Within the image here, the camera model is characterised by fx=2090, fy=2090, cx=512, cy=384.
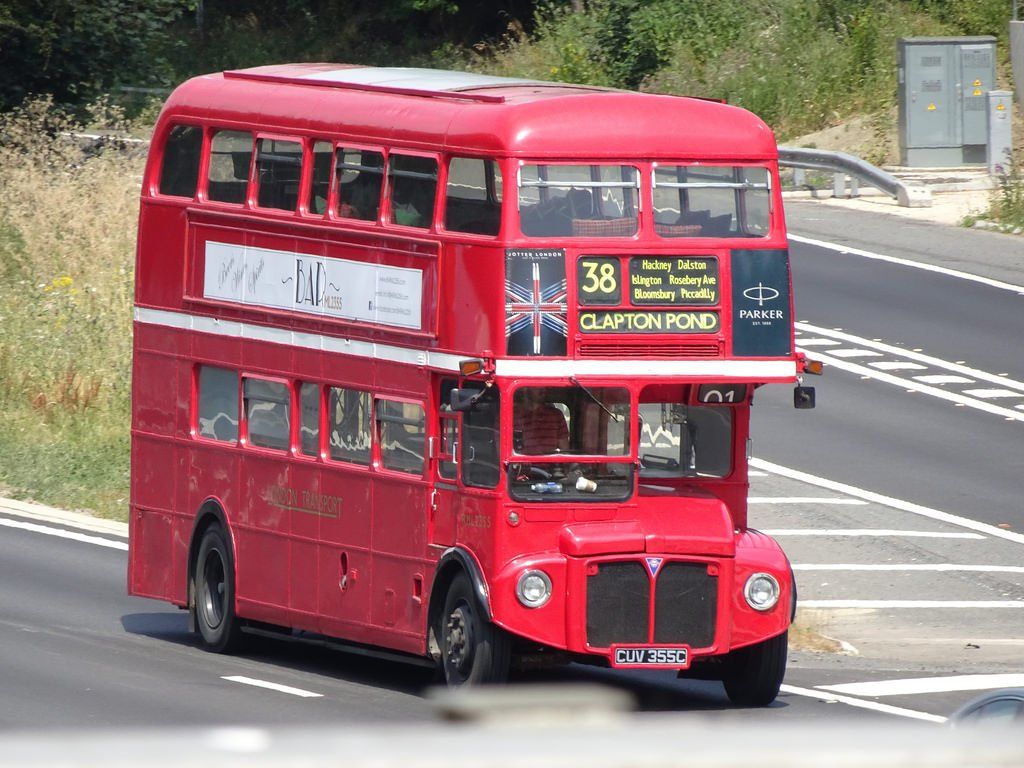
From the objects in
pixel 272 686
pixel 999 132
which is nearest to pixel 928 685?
pixel 272 686

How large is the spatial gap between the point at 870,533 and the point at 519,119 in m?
8.76

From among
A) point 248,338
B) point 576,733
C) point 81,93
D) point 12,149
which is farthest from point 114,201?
point 576,733

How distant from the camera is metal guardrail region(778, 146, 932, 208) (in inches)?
1458

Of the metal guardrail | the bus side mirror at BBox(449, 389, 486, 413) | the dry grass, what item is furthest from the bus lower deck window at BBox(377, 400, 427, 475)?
the metal guardrail

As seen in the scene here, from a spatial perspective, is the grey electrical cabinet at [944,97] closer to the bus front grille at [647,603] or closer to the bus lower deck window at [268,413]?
the bus lower deck window at [268,413]

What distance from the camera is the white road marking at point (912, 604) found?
18453 millimetres

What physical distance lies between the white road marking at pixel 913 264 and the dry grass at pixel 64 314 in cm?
1105

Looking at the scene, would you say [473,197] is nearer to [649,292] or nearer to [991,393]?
[649,292]

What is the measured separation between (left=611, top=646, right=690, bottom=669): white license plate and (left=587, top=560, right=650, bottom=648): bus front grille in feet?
0.23

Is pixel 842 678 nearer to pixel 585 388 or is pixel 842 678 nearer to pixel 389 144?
pixel 585 388

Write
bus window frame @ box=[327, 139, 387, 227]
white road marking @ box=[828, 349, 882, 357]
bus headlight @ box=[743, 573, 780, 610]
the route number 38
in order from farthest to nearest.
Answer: white road marking @ box=[828, 349, 882, 357], bus window frame @ box=[327, 139, 387, 227], bus headlight @ box=[743, 573, 780, 610], the route number 38

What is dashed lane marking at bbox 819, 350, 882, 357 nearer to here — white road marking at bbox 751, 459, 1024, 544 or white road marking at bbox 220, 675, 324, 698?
white road marking at bbox 751, 459, 1024, 544

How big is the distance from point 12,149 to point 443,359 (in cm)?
2463

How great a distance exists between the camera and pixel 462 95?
47.8 feet
